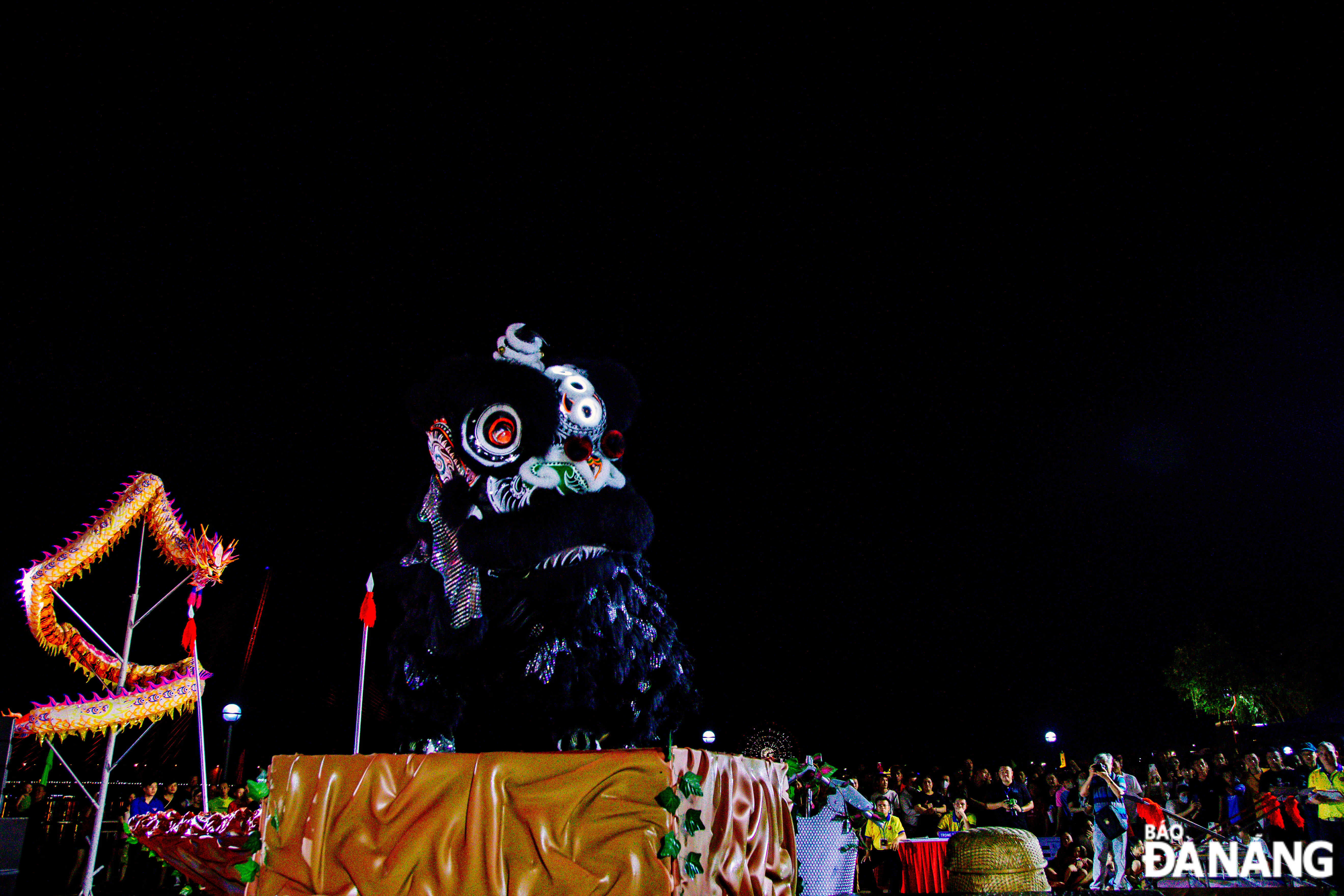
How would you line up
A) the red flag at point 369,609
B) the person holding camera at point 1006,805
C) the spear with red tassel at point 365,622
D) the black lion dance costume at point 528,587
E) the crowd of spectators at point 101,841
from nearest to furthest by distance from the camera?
the spear with red tassel at point 365,622 < the red flag at point 369,609 < the black lion dance costume at point 528,587 < the crowd of spectators at point 101,841 < the person holding camera at point 1006,805

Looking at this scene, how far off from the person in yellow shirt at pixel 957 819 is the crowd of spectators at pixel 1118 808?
0.02m

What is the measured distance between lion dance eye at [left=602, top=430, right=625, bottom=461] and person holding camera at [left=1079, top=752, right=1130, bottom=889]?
179 inches

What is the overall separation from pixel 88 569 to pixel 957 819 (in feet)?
29.9

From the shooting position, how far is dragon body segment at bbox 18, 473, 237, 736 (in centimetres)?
746

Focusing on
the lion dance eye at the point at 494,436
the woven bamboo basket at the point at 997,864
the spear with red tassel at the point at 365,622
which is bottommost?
the woven bamboo basket at the point at 997,864

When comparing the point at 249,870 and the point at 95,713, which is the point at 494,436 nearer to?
the point at 249,870

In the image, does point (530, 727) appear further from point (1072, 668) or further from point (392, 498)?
point (1072, 668)

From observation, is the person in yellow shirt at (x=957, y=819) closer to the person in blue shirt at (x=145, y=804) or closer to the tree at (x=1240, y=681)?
the person in blue shirt at (x=145, y=804)

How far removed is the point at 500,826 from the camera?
106 inches

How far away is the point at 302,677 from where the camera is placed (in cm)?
1153

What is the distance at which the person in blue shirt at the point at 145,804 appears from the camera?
8727mm

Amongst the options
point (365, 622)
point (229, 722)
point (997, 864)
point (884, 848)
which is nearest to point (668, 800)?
point (365, 622)

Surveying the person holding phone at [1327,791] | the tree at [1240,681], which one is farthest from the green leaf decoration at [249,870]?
the tree at [1240,681]

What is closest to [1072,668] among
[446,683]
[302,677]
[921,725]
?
[921,725]
